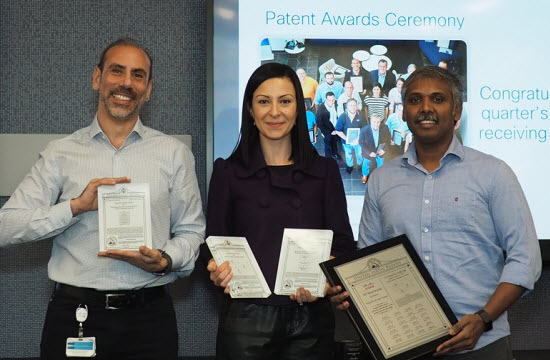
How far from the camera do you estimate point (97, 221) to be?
2.31 meters

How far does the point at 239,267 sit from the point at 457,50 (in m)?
2.06

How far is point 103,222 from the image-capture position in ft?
7.11

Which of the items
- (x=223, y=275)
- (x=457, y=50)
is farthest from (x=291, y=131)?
(x=457, y=50)

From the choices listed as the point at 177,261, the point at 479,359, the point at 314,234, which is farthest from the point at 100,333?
the point at 479,359

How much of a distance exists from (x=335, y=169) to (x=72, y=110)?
6.32 feet

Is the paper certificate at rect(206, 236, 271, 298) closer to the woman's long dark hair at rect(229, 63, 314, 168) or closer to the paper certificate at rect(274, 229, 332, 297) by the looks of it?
the paper certificate at rect(274, 229, 332, 297)

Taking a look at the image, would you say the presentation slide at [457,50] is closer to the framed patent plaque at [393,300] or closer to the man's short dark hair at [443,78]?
the man's short dark hair at [443,78]

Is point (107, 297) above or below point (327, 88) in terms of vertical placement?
below

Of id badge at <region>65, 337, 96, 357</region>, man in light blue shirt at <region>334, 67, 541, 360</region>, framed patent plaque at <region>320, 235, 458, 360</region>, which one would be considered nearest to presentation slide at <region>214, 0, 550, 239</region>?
man in light blue shirt at <region>334, 67, 541, 360</region>

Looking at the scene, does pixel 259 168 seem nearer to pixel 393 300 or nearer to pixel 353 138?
pixel 393 300

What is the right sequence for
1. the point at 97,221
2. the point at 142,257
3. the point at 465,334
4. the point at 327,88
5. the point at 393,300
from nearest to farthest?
the point at 465,334 → the point at 393,300 → the point at 142,257 → the point at 97,221 → the point at 327,88

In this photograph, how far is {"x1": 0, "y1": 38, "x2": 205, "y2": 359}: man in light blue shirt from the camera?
2217mm

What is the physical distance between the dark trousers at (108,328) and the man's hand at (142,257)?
158 mm

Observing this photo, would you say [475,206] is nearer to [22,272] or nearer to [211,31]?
[211,31]
